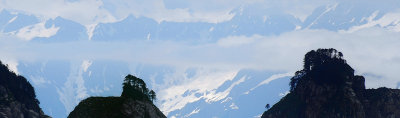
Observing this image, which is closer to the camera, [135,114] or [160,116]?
[135,114]

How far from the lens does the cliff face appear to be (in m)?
169

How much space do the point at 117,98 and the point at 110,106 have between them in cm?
341

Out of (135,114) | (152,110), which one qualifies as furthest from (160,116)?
(135,114)

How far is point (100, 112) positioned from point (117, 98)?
601 cm

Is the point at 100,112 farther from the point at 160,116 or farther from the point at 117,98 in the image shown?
the point at 160,116

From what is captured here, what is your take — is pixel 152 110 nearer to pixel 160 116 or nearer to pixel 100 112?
pixel 160 116

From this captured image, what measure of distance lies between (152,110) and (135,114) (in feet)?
43.7

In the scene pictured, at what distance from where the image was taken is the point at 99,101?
6816 inches

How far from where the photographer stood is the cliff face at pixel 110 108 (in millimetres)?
168875

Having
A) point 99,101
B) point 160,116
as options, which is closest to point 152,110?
point 160,116

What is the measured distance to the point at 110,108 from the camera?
170000 mm

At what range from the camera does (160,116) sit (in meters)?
190

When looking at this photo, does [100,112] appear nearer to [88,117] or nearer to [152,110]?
[88,117]

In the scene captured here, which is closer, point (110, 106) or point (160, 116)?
point (110, 106)
